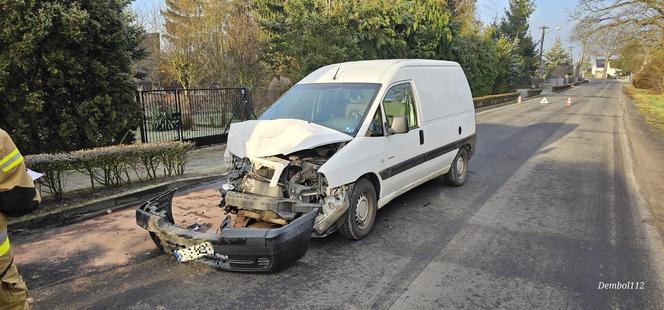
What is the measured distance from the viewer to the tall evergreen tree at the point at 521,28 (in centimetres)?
5447

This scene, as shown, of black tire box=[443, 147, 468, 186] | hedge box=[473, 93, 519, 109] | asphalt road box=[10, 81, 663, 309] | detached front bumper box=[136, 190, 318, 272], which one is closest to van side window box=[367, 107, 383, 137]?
asphalt road box=[10, 81, 663, 309]

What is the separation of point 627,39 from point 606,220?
27504mm

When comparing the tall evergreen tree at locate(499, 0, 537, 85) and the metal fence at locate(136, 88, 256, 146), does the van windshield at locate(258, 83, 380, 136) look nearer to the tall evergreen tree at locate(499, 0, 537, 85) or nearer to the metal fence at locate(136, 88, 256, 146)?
the metal fence at locate(136, 88, 256, 146)

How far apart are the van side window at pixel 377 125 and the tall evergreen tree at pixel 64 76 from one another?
18.0 feet

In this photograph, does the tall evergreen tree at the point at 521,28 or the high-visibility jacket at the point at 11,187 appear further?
the tall evergreen tree at the point at 521,28

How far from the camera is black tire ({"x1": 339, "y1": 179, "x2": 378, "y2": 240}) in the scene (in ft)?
15.5

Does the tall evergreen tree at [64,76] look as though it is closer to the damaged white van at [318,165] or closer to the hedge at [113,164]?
the hedge at [113,164]

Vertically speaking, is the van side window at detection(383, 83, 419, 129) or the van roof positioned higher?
the van roof

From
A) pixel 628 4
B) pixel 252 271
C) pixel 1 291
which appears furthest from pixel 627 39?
pixel 1 291

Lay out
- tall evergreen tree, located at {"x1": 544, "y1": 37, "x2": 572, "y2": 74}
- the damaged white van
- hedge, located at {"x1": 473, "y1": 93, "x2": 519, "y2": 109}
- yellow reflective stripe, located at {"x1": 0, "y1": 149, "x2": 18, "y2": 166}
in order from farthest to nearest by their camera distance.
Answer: tall evergreen tree, located at {"x1": 544, "y1": 37, "x2": 572, "y2": 74}
hedge, located at {"x1": 473, "y1": 93, "x2": 519, "y2": 109}
the damaged white van
yellow reflective stripe, located at {"x1": 0, "y1": 149, "x2": 18, "y2": 166}

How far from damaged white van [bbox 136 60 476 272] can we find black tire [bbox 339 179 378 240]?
0.5 inches

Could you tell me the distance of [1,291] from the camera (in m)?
2.41

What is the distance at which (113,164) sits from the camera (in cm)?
666

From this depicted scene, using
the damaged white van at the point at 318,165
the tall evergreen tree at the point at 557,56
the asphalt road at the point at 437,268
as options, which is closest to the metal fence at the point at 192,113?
the asphalt road at the point at 437,268
